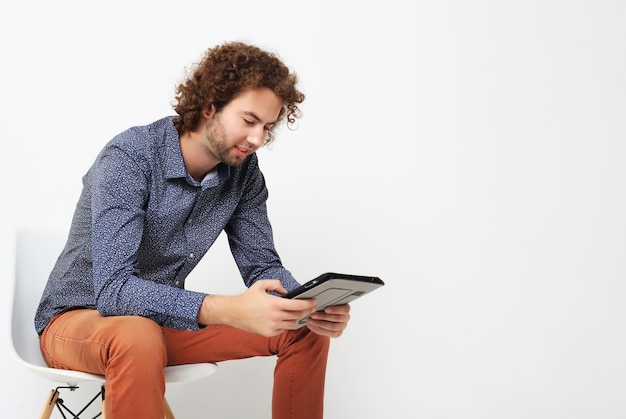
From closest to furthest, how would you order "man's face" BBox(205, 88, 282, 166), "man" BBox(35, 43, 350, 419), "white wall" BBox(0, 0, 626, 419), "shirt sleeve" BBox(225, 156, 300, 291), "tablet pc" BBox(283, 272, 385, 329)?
"tablet pc" BBox(283, 272, 385, 329) < "man" BBox(35, 43, 350, 419) < "man's face" BBox(205, 88, 282, 166) < "shirt sleeve" BBox(225, 156, 300, 291) < "white wall" BBox(0, 0, 626, 419)

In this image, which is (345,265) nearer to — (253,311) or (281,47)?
(281,47)

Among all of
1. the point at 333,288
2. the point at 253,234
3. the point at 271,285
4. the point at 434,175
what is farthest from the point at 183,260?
the point at 434,175

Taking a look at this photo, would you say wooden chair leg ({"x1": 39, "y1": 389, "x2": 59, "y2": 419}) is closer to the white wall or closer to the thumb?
the thumb

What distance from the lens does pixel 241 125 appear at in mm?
1902

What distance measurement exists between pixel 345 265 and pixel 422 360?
0.50m

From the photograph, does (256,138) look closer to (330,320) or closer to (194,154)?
(194,154)

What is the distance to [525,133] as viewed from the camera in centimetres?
306

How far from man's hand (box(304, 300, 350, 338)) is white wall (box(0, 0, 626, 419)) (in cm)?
104

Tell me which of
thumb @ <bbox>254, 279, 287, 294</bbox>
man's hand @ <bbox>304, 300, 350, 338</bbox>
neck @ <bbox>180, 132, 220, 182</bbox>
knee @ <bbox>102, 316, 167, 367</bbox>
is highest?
neck @ <bbox>180, 132, 220, 182</bbox>

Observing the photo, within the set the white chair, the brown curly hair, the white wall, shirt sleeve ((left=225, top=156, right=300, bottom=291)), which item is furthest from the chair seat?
the white wall

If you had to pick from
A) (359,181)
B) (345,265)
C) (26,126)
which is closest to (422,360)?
(345,265)

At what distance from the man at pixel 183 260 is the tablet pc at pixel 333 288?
0.04 metres

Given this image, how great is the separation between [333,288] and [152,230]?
587 millimetres

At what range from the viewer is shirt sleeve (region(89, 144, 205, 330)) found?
5.41ft
